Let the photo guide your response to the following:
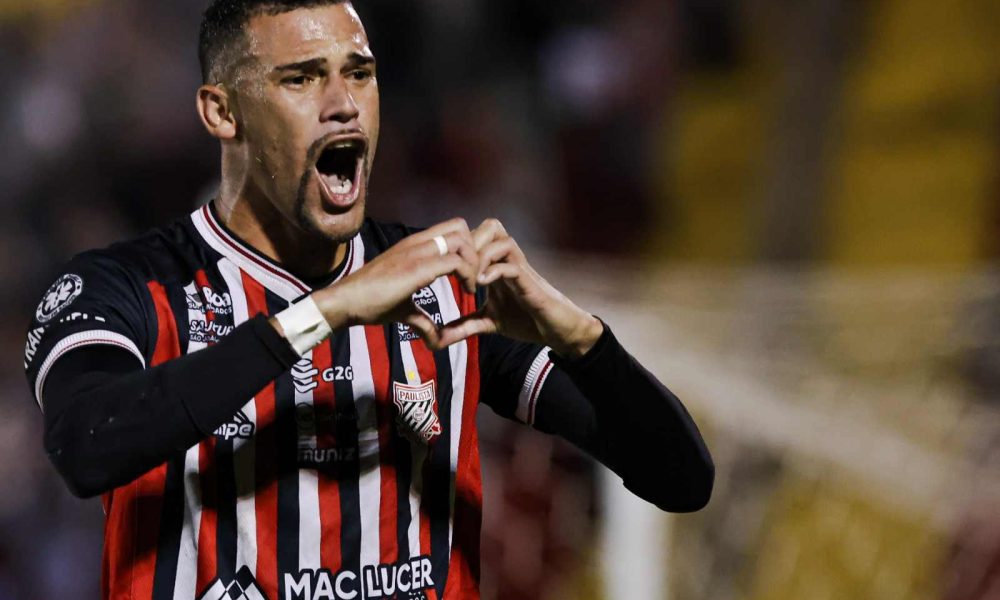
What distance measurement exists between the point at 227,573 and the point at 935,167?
3603 millimetres

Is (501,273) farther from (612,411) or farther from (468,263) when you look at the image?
(612,411)

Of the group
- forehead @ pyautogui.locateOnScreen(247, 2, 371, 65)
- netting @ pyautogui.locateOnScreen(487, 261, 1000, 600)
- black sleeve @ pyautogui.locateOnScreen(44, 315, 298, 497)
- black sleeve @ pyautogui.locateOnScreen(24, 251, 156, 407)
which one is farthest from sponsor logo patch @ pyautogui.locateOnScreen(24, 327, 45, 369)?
netting @ pyautogui.locateOnScreen(487, 261, 1000, 600)

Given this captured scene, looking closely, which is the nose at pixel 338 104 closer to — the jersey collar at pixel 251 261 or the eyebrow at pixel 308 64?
the eyebrow at pixel 308 64

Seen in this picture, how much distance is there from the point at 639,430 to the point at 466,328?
336mm

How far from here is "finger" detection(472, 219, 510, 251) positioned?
1.50m

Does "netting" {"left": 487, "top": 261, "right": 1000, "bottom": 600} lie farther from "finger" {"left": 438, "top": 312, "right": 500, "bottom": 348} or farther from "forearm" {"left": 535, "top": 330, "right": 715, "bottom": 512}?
"finger" {"left": 438, "top": 312, "right": 500, "bottom": 348}

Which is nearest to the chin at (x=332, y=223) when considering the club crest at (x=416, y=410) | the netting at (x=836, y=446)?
the club crest at (x=416, y=410)

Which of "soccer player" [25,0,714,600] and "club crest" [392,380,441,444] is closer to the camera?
"soccer player" [25,0,714,600]

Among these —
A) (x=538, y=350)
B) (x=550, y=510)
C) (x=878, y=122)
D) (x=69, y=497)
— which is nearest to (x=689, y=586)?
(x=550, y=510)

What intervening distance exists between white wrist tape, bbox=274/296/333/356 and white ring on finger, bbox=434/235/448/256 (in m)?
0.16

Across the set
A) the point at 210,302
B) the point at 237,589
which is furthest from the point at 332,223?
the point at 237,589

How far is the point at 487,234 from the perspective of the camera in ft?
4.94

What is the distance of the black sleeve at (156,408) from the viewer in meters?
1.38

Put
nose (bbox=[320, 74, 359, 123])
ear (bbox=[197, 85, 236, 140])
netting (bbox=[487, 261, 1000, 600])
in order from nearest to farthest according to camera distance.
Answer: nose (bbox=[320, 74, 359, 123]), ear (bbox=[197, 85, 236, 140]), netting (bbox=[487, 261, 1000, 600])
